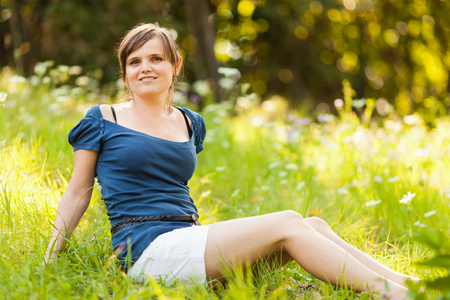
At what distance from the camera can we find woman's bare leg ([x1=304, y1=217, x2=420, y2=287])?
2.05m

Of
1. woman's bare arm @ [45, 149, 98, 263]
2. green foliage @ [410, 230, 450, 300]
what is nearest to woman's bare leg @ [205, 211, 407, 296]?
woman's bare arm @ [45, 149, 98, 263]

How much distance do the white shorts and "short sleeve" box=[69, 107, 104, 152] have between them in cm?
53

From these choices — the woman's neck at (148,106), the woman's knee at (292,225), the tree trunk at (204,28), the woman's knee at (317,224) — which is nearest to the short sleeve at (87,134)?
the woman's neck at (148,106)

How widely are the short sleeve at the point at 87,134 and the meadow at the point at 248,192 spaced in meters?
0.47

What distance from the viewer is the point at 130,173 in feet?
7.22

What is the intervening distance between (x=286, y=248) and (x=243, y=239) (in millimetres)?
197

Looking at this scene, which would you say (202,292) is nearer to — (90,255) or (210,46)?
(90,255)

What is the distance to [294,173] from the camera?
12.9ft

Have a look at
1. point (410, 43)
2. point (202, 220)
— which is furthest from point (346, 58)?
point (202, 220)

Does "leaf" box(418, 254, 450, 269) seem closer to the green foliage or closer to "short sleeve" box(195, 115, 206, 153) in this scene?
the green foliage

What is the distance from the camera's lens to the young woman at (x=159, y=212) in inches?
80.3

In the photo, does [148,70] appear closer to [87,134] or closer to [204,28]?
[87,134]

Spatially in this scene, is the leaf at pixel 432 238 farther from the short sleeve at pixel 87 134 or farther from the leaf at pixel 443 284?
the short sleeve at pixel 87 134

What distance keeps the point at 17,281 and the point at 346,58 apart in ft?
34.9
